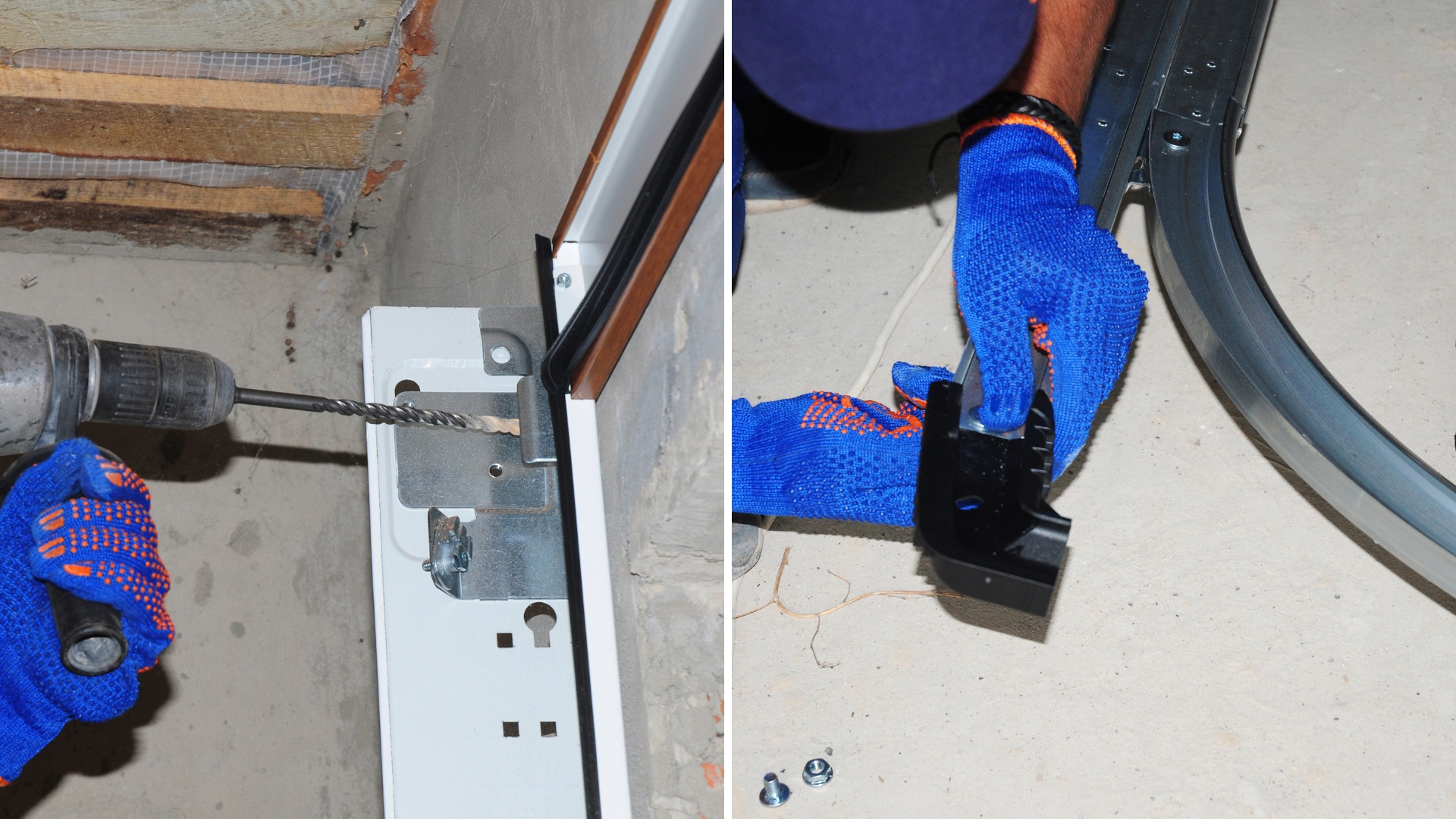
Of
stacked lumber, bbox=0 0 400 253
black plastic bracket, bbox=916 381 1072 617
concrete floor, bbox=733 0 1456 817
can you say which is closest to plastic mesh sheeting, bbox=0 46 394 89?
stacked lumber, bbox=0 0 400 253

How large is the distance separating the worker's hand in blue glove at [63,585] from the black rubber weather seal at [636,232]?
1.10 ft

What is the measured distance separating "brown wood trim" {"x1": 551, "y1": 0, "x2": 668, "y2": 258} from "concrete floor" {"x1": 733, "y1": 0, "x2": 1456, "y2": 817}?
1.51ft

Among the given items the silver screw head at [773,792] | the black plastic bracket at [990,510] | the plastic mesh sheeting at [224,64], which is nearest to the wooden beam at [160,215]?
the plastic mesh sheeting at [224,64]

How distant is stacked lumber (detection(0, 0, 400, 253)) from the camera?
54.5 inches

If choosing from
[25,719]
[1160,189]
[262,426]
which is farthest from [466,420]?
[262,426]

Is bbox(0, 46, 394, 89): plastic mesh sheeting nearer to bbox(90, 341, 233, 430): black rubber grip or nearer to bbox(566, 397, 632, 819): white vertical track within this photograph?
bbox(90, 341, 233, 430): black rubber grip

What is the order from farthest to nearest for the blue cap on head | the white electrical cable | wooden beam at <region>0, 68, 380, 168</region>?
1. wooden beam at <region>0, 68, 380, 168</region>
2. the white electrical cable
3. the blue cap on head

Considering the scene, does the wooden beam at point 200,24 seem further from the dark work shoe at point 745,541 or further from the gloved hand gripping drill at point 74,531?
the dark work shoe at point 745,541

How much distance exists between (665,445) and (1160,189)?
0.65 meters

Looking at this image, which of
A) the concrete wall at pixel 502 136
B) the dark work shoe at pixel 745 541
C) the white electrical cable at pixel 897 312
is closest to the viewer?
the concrete wall at pixel 502 136

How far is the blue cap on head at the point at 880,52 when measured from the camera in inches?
31.9

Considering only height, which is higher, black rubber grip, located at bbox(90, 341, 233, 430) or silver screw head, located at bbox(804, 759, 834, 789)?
black rubber grip, located at bbox(90, 341, 233, 430)

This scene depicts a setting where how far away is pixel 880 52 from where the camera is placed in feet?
2.73

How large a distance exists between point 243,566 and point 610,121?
1400mm
